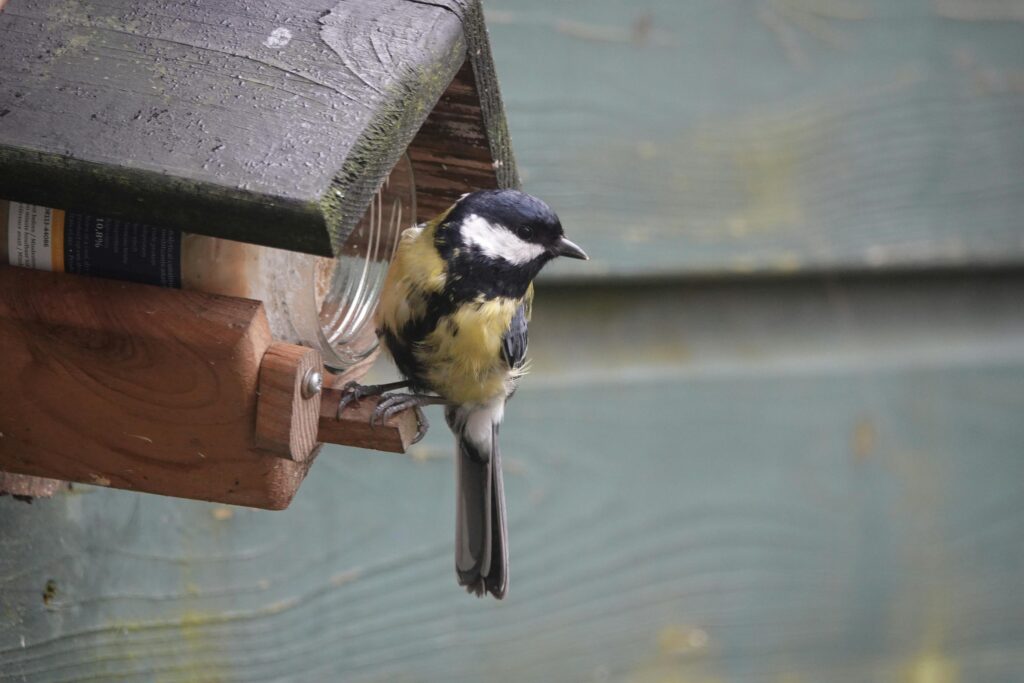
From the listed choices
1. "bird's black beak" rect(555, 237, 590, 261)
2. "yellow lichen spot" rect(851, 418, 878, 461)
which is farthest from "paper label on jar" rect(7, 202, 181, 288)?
"yellow lichen spot" rect(851, 418, 878, 461)

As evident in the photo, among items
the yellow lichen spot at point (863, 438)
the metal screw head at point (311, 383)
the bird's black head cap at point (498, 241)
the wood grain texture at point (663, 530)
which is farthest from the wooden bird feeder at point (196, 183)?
the yellow lichen spot at point (863, 438)

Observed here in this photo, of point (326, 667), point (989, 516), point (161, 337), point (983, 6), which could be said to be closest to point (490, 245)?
point (161, 337)

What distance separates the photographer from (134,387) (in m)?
0.75

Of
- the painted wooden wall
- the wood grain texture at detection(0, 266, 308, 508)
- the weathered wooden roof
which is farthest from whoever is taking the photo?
the painted wooden wall

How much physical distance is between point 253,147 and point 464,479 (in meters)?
0.65

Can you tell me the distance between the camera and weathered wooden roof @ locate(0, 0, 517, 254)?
0.62 m

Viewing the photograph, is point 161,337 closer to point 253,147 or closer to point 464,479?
point 253,147

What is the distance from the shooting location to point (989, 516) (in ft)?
5.65

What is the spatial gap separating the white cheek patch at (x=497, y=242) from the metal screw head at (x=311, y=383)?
0.29 m

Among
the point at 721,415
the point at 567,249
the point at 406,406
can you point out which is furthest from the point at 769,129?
the point at 406,406

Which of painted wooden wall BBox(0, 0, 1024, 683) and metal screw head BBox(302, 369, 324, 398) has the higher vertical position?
metal screw head BBox(302, 369, 324, 398)

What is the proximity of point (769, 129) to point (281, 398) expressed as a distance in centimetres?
91

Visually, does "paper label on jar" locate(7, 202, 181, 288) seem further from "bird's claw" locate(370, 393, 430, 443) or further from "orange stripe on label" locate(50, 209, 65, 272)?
"bird's claw" locate(370, 393, 430, 443)

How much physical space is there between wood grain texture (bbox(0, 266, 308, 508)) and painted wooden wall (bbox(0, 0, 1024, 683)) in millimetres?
297
